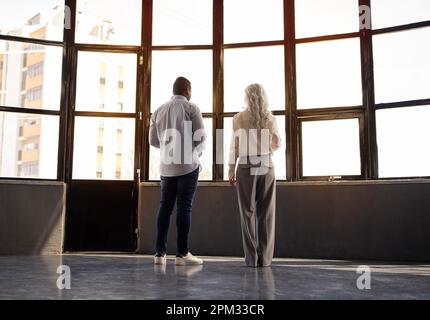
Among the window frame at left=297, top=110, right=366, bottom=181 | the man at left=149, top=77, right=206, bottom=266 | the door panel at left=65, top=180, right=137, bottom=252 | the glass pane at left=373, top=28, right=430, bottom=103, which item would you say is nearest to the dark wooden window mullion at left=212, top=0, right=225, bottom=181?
the window frame at left=297, top=110, right=366, bottom=181

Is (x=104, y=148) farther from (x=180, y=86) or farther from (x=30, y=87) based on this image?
(x=180, y=86)

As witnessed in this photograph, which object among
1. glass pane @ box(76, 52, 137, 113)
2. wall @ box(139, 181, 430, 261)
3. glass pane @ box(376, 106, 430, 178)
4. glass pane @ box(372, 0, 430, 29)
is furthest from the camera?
glass pane @ box(76, 52, 137, 113)

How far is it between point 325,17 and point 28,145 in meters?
3.27

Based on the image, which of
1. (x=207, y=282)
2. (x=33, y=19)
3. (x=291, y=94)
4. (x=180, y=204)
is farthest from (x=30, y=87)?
(x=207, y=282)

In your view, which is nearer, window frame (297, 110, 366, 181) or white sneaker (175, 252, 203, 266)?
white sneaker (175, 252, 203, 266)

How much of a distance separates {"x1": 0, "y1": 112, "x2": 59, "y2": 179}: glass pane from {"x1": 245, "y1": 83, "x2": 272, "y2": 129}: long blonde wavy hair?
2287mm

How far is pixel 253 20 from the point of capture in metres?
4.64

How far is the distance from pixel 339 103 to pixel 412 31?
3.03ft

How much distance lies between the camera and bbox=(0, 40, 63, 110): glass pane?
14.5 feet

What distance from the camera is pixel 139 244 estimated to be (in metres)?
4.47

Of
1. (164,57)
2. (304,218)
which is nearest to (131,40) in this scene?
(164,57)

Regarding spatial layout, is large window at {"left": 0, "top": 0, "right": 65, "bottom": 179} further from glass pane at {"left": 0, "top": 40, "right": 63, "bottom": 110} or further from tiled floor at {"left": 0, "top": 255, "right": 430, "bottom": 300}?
tiled floor at {"left": 0, "top": 255, "right": 430, "bottom": 300}

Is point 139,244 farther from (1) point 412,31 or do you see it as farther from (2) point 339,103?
(1) point 412,31
